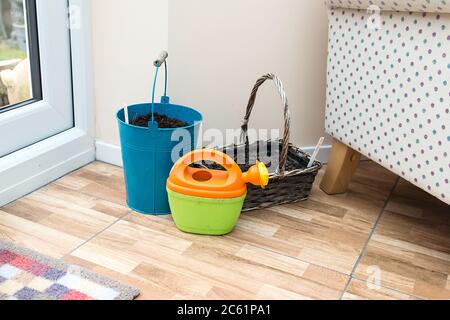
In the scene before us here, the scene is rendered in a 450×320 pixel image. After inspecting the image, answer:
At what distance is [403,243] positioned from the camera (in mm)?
1253

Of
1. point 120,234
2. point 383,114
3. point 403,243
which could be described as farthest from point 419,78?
point 120,234

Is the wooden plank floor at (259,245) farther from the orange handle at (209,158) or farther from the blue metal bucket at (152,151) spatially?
the orange handle at (209,158)

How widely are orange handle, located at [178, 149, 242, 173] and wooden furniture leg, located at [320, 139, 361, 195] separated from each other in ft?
1.17

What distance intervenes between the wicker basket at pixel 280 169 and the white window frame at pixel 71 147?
0.42 metres

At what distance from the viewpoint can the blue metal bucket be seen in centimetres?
123

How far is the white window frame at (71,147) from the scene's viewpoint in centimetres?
133

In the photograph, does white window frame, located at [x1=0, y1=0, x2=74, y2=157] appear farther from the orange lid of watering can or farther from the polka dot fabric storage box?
the polka dot fabric storage box

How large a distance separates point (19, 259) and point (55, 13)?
0.64 metres

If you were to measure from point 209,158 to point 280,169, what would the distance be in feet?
0.70

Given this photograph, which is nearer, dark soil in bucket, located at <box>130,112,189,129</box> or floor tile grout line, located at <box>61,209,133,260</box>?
floor tile grout line, located at <box>61,209,133,260</box>

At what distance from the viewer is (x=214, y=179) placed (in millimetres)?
1202

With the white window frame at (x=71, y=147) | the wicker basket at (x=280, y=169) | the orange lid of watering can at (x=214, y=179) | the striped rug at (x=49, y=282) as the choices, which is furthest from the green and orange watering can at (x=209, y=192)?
the white window frame at (x=71, y=147)

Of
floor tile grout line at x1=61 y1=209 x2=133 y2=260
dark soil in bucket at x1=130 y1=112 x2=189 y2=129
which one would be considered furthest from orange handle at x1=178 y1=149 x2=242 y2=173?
floor tile grout line at x1=61 y1=209 x2=133 y2=260

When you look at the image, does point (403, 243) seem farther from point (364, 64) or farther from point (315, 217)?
point (364, 64)
